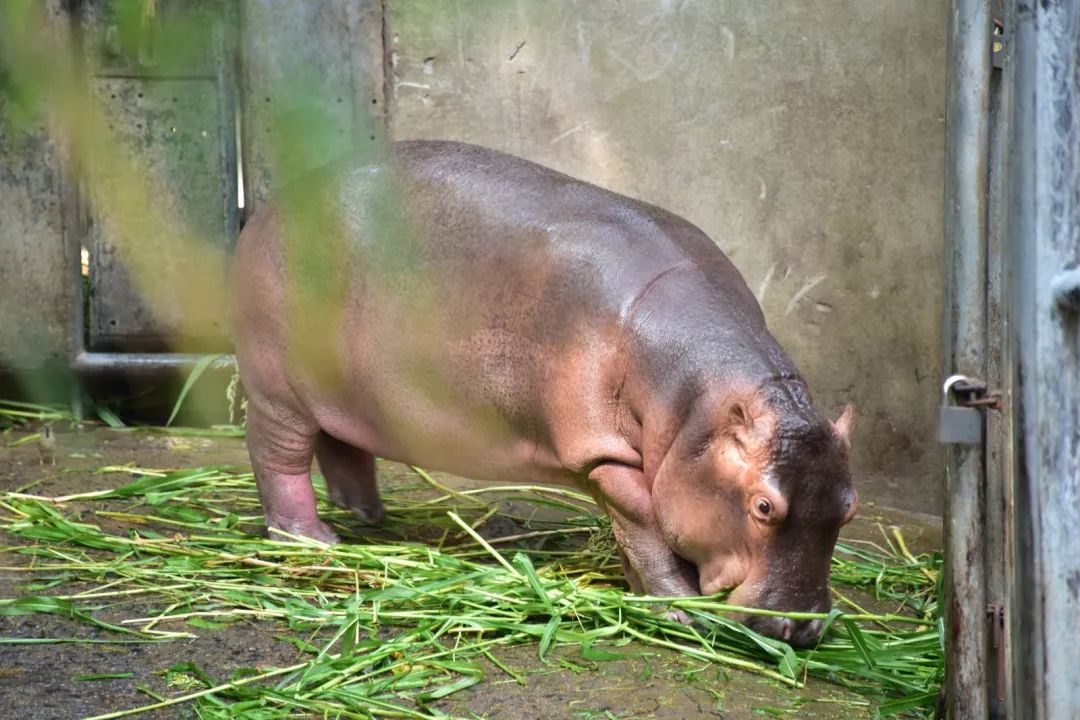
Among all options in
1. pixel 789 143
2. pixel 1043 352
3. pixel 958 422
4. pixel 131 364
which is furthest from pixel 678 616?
pixel 131 364

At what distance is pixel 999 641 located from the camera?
2662mm

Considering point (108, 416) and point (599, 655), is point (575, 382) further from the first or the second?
point (108, 416)

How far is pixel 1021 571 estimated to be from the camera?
5.21 feet

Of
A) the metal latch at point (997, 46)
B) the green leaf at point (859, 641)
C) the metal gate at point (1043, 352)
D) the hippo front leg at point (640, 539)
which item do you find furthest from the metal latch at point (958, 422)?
the hippo front leg at point (640, 539)

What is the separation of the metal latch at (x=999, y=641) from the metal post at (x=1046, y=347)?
1078 millimetres

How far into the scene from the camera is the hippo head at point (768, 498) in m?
3.73

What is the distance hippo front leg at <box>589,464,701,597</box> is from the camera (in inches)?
159

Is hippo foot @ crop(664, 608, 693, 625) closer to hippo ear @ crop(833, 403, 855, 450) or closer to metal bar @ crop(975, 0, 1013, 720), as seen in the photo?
hippo ear @ crop(833, 403, 855, 450)

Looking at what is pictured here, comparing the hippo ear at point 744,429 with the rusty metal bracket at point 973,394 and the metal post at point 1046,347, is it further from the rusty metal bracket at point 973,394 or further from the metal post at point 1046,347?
the metal post at point 1046,347

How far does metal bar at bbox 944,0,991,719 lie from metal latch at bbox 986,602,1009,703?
0.02 m

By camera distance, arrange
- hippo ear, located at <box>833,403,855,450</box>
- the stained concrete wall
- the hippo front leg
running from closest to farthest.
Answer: hippo ear, located at <box>833,403,855,450</box> < the hippo front leg < the stained concrete wall

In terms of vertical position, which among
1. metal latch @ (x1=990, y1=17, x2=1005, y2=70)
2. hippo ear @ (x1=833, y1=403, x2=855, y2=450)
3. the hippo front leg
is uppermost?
metal latch @ (x1=990, y1=17, x2=1005, y2=70)

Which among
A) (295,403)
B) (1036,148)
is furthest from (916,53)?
(1036,148)

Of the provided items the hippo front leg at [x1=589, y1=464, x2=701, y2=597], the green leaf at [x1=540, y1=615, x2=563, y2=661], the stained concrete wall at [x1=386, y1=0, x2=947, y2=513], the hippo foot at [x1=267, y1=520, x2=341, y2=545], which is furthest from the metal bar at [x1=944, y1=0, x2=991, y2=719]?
the stained concrete wall at [x1=386, y1=0, x2=947, y2=513]
